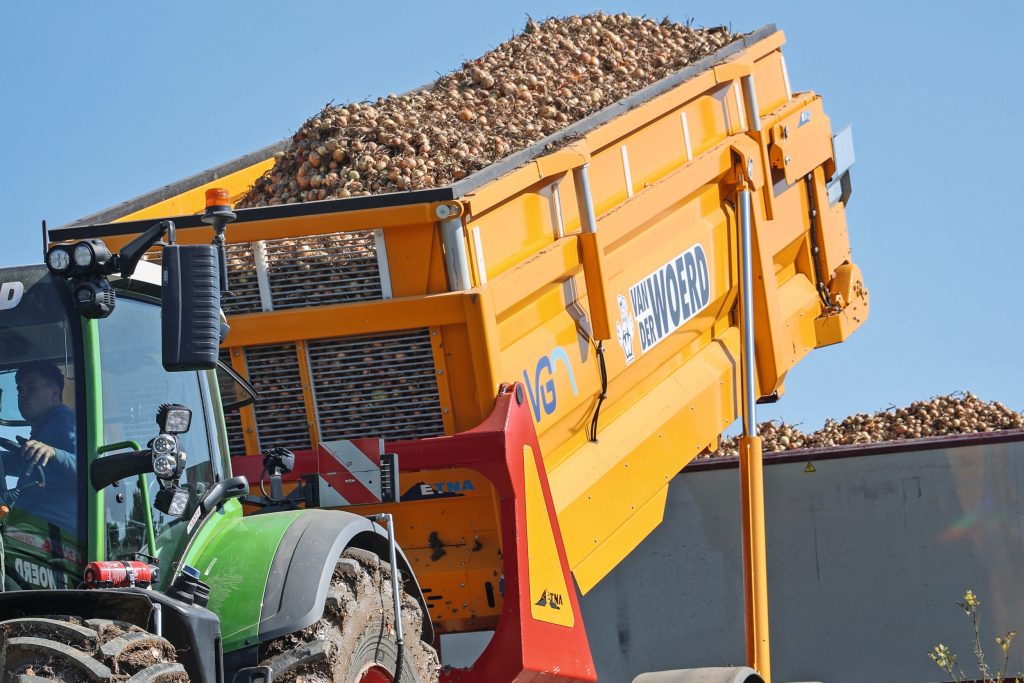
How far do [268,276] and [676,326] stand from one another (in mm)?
2126

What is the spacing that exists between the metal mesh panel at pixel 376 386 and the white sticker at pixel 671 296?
53.6 inches

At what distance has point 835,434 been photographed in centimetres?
822

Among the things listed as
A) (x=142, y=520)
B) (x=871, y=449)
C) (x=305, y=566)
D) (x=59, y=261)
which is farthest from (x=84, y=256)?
(x=871, y=449)

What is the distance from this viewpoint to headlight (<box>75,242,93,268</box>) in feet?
11.7

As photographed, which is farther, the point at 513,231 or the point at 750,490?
the point at 750,490

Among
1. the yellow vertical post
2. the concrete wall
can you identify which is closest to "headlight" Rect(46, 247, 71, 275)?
the yellow vertical post

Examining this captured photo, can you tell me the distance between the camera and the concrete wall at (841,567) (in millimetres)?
6684

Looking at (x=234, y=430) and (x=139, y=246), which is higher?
(x=139, y=246)

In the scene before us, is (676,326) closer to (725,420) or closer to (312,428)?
(725,420)

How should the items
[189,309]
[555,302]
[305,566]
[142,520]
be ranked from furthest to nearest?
[555,302] < [305,566] < [142,520] < [189,309]

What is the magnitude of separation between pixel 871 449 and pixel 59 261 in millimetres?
4477

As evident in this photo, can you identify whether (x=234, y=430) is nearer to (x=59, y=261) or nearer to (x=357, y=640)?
(x=357, y=640)

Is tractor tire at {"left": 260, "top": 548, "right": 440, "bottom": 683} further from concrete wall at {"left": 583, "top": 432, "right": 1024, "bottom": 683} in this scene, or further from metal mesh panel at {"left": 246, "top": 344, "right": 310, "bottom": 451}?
concrete wall at {"left": 583, "top": 432, "right": 1024, "bottom": 683}

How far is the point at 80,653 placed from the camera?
3049 millimetres
